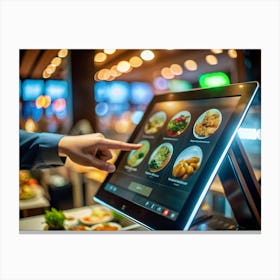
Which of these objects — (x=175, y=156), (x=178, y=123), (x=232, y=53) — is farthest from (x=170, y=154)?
(x=232, y=53)

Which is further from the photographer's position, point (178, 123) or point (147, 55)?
point (147, 55)

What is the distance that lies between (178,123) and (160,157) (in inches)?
7.5

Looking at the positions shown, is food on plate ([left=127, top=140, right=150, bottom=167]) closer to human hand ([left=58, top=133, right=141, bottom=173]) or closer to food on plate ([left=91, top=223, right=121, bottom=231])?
human hand ([left=58, top=133, right=141, bottom=173])

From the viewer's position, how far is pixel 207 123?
A: 193 cm

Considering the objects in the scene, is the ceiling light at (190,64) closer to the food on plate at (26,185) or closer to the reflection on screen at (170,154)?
the reflection on screen at (170,154)

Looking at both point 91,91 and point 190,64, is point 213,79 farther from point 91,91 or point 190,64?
point 91,91

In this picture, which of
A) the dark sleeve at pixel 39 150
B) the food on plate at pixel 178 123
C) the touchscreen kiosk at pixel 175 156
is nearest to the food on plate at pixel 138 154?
the touchscreen kiosk at pixel 175 156

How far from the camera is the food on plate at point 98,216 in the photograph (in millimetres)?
2344

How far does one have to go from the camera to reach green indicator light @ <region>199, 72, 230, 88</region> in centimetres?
216

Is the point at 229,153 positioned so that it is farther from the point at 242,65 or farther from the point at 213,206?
the point at 242,65

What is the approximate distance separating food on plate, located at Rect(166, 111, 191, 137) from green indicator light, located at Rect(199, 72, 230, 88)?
26cm

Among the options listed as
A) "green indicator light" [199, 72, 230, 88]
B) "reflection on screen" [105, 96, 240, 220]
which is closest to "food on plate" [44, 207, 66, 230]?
"reflection on screen" [105, 96, 240, 220]
